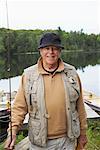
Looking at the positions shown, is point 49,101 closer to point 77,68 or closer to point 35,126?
point 35,126

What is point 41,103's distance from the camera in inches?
116

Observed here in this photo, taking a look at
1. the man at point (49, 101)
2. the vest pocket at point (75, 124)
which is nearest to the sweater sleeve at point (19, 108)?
the man at point (49, 101)

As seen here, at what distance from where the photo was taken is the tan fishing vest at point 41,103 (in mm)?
2959

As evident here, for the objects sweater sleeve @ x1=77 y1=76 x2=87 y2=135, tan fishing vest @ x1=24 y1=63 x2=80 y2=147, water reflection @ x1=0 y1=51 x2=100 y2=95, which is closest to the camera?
tan fishing vest @ x1=24 y1=63 x2=80 y2=147

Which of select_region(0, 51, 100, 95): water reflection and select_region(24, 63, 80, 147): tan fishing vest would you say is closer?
select_region(24, 63, 80, 147): tan fishing vest

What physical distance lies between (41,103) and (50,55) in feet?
1.32

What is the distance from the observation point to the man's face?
2998 mm

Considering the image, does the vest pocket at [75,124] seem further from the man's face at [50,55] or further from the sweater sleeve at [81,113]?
the man's face at [50,55]

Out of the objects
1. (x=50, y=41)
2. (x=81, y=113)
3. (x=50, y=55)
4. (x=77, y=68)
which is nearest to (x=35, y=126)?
(x=81, y=113)

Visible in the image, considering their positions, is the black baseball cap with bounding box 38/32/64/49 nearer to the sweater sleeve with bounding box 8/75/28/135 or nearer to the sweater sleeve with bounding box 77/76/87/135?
the sweater sleeve with bounding box 8/75/28/135

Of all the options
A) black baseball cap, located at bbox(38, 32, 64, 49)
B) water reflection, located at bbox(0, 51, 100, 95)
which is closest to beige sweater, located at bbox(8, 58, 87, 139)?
black baseball cap, located at bbox(38, 32, 64, 49)

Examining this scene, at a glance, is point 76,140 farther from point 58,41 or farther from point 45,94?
point 58,41

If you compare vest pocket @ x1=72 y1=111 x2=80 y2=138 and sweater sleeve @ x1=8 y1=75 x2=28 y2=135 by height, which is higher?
sweater sleeve @ x1=8 y1=75 x2=28 y2=135

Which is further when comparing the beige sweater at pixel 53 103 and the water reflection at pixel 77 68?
the water reflection at pixel 77 68
